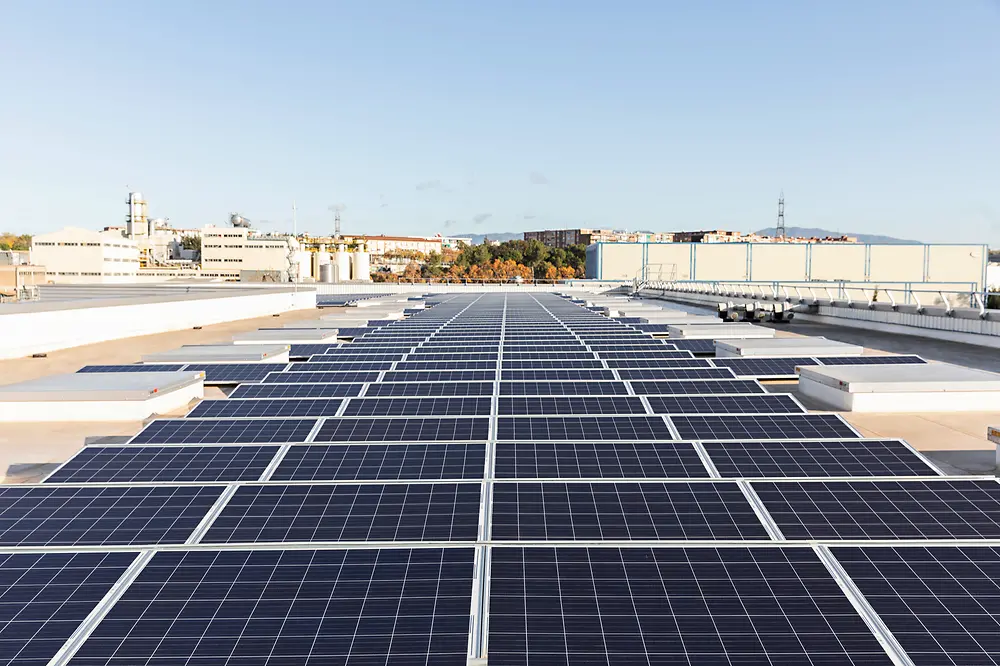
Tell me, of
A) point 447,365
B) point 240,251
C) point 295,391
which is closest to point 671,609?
point 295,391

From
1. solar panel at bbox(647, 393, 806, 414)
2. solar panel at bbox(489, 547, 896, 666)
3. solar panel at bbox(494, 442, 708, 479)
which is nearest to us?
solar panel at bbox(489, 547, 896, 666)

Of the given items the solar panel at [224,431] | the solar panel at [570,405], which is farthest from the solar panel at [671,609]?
the solar panel at [570,405]

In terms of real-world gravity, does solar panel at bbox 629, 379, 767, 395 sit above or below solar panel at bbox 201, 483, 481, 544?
above

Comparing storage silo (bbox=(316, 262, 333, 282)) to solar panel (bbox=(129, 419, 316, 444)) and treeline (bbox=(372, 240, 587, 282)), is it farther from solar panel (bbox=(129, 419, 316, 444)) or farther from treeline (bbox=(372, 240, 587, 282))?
solar panel (bbox=(129, 419, 316, 444))

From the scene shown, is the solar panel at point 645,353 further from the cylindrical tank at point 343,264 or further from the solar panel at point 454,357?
the cylindrical tank at point 343,264

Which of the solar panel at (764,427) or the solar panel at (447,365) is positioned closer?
the solar panel at (764,427)

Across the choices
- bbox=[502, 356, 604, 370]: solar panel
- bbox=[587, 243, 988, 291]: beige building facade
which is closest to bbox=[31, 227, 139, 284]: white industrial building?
bbox=[587, 243, 988, 291]: beige building facade
